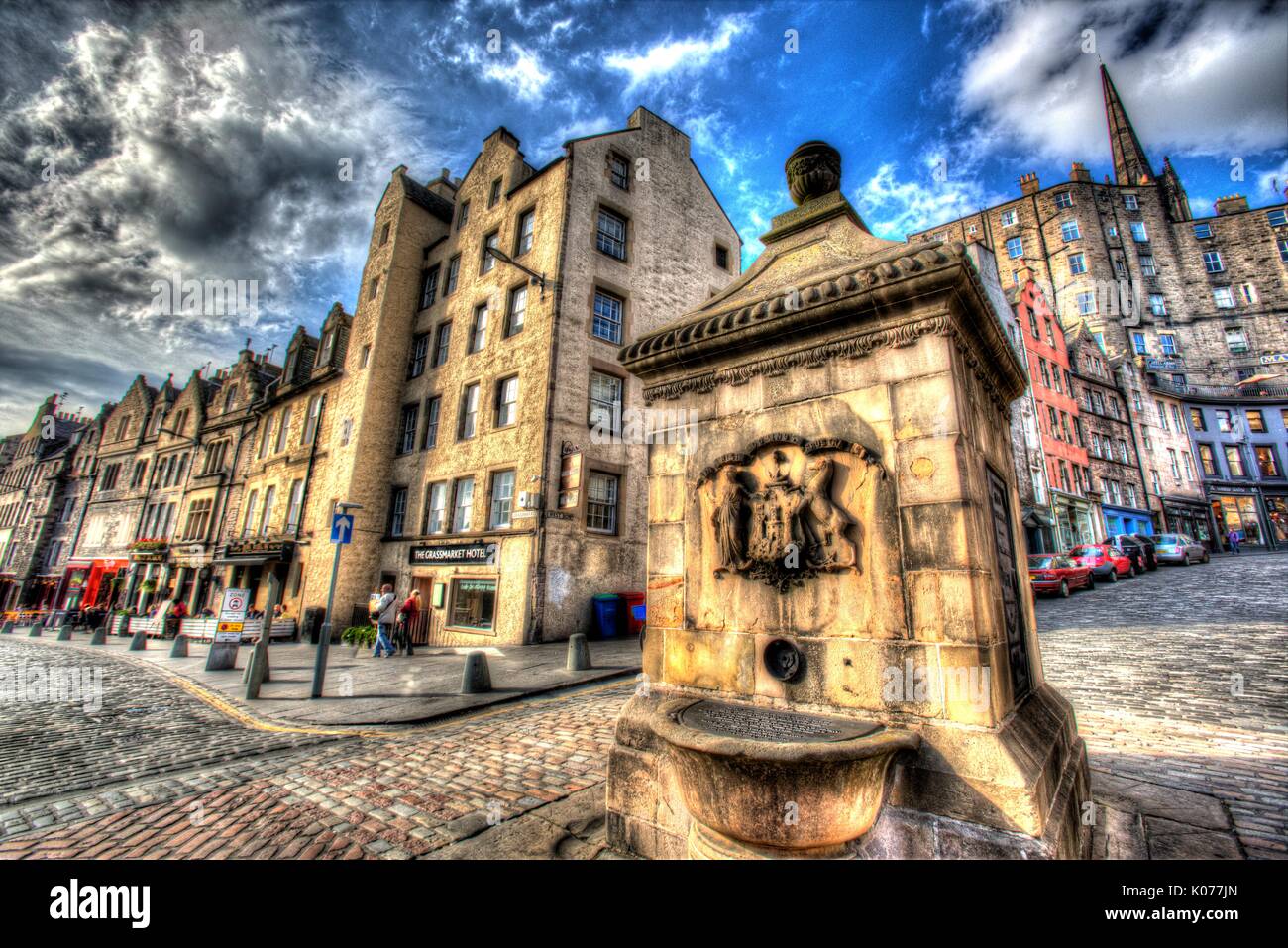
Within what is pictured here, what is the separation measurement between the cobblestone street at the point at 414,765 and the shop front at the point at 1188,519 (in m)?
38.3

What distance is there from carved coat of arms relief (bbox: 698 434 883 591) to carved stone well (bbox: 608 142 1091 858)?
14 mm

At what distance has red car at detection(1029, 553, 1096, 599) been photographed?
60.4 feet

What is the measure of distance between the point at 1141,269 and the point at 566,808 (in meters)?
71.2

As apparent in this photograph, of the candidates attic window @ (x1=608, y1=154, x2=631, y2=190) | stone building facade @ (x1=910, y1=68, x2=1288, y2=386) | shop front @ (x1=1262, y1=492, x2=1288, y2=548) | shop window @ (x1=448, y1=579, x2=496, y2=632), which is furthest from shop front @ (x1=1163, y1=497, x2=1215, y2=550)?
shop window @ (x1=448, y1=579, x2=496, y2=632)

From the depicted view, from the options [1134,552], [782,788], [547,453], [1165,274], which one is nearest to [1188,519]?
[1134,552]

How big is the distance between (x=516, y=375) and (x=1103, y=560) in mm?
24778

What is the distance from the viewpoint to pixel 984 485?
331cm

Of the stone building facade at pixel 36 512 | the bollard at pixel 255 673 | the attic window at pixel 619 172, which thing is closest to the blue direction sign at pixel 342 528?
the bollard at pixel 255 673

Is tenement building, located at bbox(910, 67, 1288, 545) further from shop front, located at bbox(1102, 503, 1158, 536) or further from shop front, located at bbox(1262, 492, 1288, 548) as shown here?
shop front, located at bbox(1102, 503, 1158, 536)

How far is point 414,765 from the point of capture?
204 inches

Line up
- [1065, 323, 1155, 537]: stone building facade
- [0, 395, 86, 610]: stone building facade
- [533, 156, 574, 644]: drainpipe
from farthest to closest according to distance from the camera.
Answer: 1. [0, 395, 86, 610]: stone building facade
2. [1065, 323, 1155, 537]: stone building facade
3. [533, 156, 574, 644]: drainpipe

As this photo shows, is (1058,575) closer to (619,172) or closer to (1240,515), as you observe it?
(619,172)

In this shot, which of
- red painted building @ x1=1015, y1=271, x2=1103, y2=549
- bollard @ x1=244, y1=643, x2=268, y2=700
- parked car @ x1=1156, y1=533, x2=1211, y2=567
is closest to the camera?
bollard @ x1=244, y1=643, x2=268, y2=700

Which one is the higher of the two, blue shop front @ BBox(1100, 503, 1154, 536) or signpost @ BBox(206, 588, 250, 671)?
blue shop front @ BBox(1100, 503, 1154, 536)
